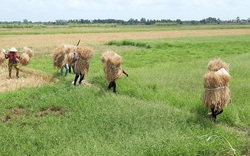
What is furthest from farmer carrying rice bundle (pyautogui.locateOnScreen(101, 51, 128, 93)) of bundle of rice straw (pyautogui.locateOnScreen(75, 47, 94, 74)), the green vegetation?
the green vegetation

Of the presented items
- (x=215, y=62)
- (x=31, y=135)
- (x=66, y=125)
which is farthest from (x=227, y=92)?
(x=31, y=135)

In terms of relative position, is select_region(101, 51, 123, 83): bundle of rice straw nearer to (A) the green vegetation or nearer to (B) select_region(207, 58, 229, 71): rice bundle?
(B) select_region(207, 58, 229, 71): rice bundle

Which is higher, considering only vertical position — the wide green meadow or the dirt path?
the dirt path

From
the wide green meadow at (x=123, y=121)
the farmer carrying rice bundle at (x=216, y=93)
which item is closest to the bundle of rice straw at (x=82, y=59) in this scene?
the wide green meadow at (x=123, y=121)

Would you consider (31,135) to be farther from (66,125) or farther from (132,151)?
(132,151)

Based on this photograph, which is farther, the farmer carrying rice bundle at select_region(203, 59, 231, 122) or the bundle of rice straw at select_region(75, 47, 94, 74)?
the bundle of rice straw at select_region(75, 47, 94, 74)

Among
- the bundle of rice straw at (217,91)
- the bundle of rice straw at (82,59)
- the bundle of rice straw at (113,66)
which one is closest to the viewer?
the bundle of rice straw at (217,91)

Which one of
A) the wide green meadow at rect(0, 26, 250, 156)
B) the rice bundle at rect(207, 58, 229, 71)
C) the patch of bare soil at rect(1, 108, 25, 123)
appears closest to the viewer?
the wide green meadow at rect(0, 26, 250, 156)

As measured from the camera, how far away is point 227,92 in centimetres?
751

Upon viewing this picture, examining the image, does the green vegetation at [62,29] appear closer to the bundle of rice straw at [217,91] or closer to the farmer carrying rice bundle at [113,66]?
the farmer carrying rice bundle at [113,66]

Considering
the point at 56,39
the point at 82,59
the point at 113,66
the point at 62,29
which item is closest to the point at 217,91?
the point at 113,66

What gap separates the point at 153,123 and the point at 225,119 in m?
2.05

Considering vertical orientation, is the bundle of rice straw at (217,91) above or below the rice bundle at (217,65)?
below

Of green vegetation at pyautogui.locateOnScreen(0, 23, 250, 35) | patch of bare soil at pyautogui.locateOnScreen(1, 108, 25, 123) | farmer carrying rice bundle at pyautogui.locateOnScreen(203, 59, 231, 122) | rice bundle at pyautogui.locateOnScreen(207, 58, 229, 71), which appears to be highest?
green vegetation at pyautogui.locateOnScreen(0, 23, 250, 35)
